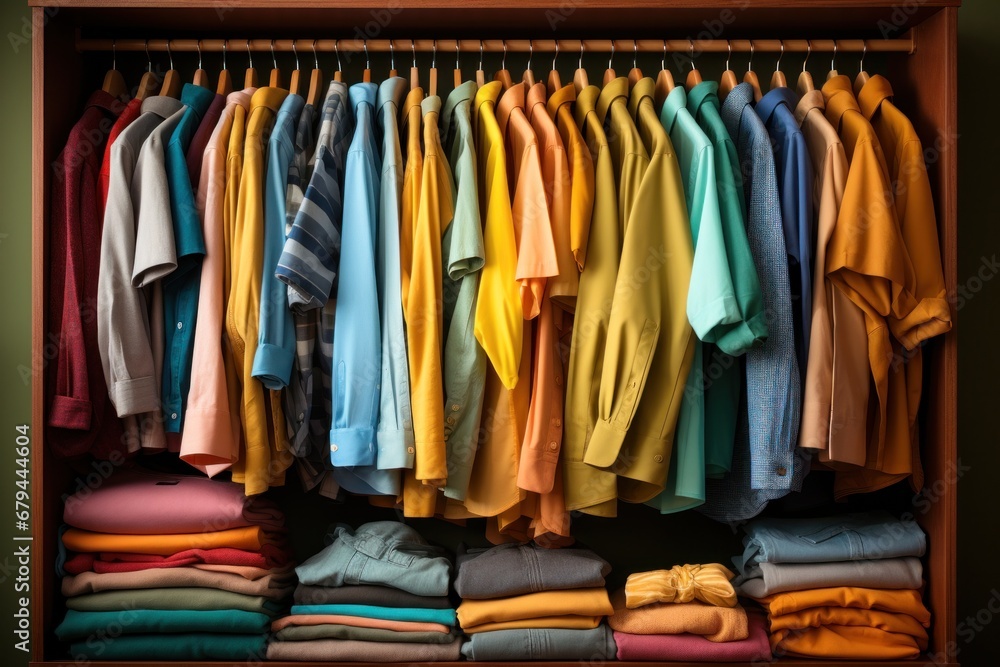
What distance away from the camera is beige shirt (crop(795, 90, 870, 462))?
6.31 ft

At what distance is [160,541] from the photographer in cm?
209

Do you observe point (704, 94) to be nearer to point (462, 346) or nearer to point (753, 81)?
point (753, 81)

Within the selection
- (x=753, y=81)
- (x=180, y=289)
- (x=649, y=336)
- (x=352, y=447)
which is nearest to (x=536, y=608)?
(x=352, y=447)

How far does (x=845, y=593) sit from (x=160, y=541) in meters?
1.77

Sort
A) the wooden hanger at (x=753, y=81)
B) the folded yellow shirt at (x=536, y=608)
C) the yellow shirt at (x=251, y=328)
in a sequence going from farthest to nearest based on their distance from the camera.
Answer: the wooden hanger at (x=753, y=81)
the folded yellow shirt at (x=536, y=608)
the yellow shirt at (x=251, y=328)

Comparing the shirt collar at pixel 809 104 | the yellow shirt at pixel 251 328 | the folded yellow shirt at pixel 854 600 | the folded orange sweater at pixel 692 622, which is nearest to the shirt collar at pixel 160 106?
the yellow shirt at pixel 251 328

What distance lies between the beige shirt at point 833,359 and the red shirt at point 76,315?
172 centimetres

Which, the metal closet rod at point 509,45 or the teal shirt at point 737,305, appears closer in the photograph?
the teal shirt at point 737,305

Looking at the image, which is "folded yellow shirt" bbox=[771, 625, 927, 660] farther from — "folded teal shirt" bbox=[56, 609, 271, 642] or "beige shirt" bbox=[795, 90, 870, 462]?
"folded teal shirt" bbox=[56, 609, 271, 642]

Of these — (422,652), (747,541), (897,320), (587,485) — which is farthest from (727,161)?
(422,652)

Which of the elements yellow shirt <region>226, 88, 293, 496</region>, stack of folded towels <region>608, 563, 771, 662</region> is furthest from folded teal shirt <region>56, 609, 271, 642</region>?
stack of folded towels <region>608, 563, 771, 662</region>

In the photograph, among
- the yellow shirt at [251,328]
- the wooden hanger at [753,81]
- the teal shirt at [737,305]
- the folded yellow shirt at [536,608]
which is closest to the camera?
the teal shirt at [737,305]

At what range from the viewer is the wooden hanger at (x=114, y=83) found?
2.22m

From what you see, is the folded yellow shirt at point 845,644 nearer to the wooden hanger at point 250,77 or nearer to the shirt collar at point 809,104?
the shirt collar at point 809,104
